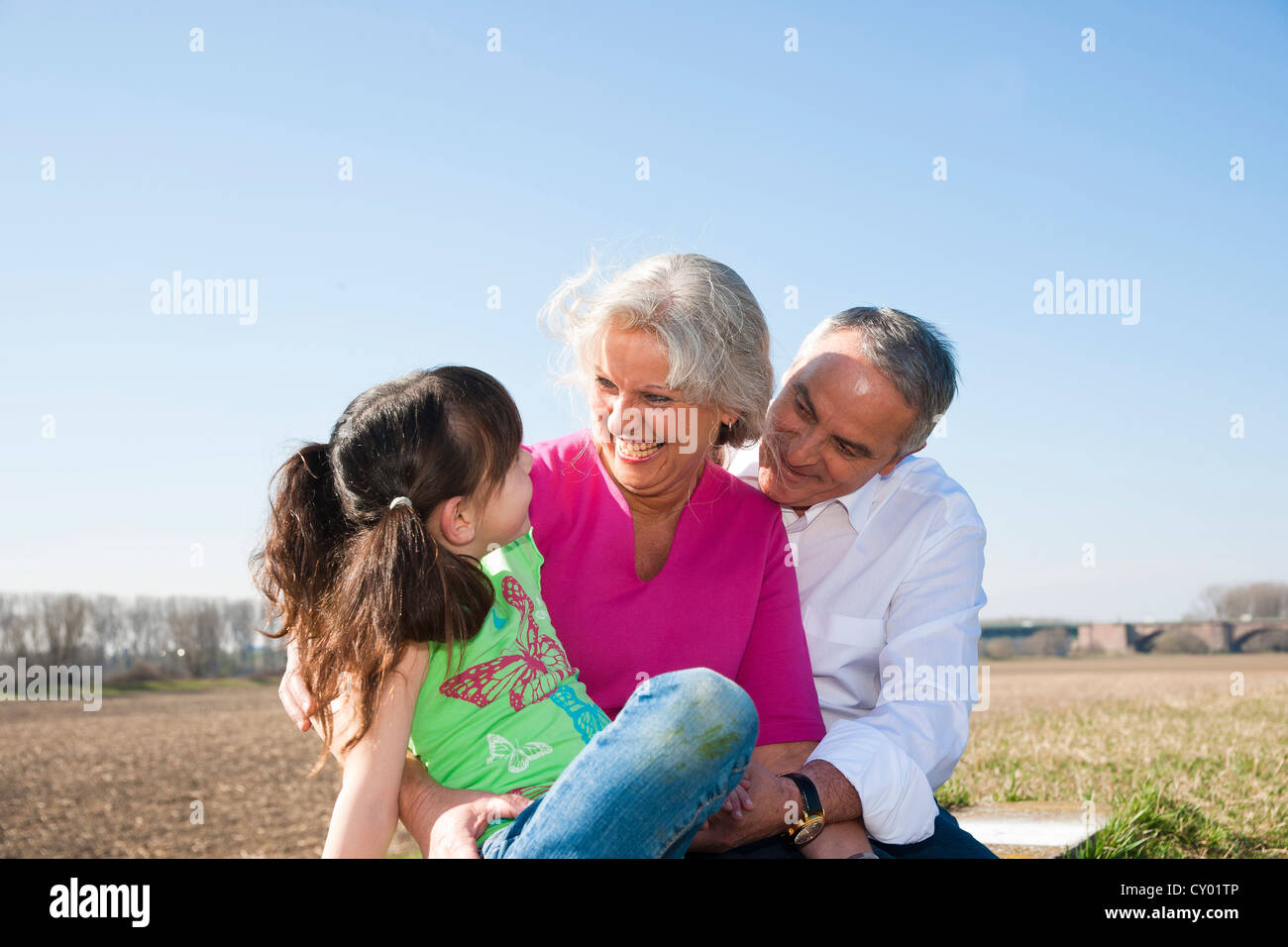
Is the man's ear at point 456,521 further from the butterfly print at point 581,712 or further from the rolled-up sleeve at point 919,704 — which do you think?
the rolled-up sleeve at point 919,704

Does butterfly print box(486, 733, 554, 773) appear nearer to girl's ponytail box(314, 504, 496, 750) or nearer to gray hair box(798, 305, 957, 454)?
girl's ponytail box(314, 504, 496, 750)

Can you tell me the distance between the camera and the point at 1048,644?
4528cm

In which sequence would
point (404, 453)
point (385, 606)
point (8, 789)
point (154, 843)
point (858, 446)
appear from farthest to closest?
point (8, 789)
point (154, 843)
point (858, 446)
point (404, 453)
point (385, 606)

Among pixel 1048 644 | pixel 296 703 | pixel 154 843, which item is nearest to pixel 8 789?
pixel 154 843

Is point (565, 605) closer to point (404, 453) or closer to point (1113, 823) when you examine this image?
point (404, 453)

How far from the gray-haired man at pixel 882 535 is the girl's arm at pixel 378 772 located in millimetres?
1087

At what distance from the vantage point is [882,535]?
3.35m

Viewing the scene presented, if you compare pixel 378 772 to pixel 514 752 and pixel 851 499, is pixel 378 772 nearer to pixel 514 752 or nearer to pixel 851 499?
pixel 514 752

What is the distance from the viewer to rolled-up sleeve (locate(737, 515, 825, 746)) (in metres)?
2.79

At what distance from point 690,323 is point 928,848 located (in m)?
1.61
